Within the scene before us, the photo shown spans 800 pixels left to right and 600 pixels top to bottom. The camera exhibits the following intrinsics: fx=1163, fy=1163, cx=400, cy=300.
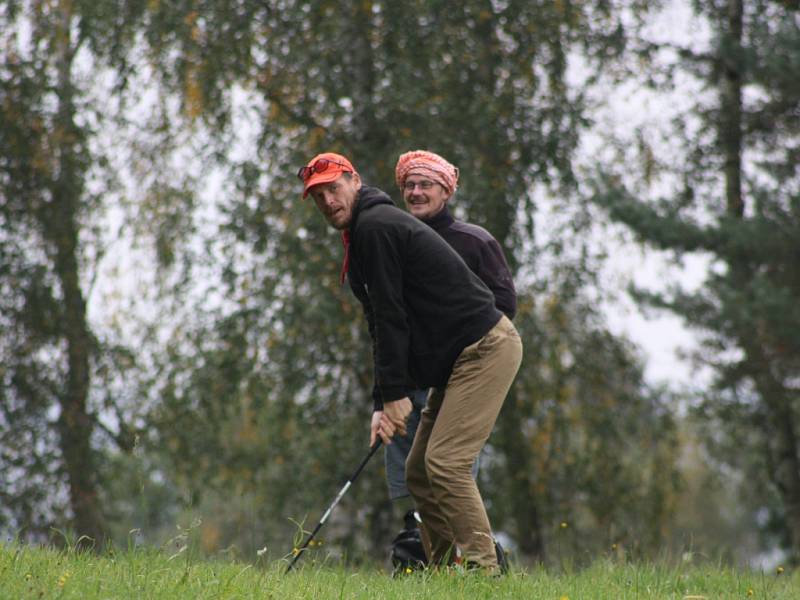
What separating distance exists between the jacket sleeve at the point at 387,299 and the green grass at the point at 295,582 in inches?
31.0

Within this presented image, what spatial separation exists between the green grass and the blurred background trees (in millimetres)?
4595

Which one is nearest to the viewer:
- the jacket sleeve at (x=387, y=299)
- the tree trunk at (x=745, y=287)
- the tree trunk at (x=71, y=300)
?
the jacket sleeve at (x=387, y=299)

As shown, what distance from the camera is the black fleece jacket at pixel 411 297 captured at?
4566mm

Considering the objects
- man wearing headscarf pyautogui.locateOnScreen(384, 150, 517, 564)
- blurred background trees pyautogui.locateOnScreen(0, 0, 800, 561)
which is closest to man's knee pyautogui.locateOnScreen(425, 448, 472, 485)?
man wearing headscarf pyautogui.locateOnScreen(384, 150, 517, 564)

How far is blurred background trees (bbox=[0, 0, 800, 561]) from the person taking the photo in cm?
1008

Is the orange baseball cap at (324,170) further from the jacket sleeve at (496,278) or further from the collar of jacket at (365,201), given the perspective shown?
the jacket sleeve at (496,278)

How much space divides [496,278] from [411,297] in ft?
3.21

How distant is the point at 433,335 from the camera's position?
15.6ft

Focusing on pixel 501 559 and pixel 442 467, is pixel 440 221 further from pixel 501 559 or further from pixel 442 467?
pixel 501 559

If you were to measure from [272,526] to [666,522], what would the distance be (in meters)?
5.20

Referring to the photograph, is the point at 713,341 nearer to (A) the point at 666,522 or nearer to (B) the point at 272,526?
(A) the point at 666,522

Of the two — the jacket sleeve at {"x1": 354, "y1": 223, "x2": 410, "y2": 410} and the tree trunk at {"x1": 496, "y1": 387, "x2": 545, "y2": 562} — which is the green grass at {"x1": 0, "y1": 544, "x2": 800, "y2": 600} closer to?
the jacket sleeve at {"x1": 354, "y1": 223, "x2": 410, "y2": 410}

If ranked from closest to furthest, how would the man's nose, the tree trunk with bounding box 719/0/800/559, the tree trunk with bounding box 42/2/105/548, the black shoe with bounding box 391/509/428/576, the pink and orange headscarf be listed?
the man's nose → the pink and orange headscarf → the black shoe with bounding box 391/509/428/576 → the tree trunk with bounding box 42/2/105/548 → the tree trunk with bounding box 719/0/800/559

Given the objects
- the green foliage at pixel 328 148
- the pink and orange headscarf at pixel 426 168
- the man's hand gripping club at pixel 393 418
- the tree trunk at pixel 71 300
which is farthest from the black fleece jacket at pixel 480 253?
the tree trunk at pixel 71 300
